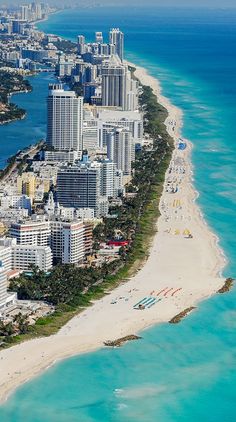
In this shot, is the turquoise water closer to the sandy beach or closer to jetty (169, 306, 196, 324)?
jetty (169, 306, 196, 324)

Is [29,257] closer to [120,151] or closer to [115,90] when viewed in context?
[120,151]

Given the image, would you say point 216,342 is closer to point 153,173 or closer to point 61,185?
point 61,185

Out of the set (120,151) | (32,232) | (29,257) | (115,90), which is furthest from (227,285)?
(115,90)

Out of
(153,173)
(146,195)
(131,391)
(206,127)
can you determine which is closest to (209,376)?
(131,391)

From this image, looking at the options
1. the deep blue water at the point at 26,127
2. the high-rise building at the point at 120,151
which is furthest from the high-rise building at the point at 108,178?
the deep blue water at the point at 26,127

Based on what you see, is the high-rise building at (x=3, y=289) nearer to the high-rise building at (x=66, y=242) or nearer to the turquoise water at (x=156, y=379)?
the turquoise water at (x=156, y=379)
